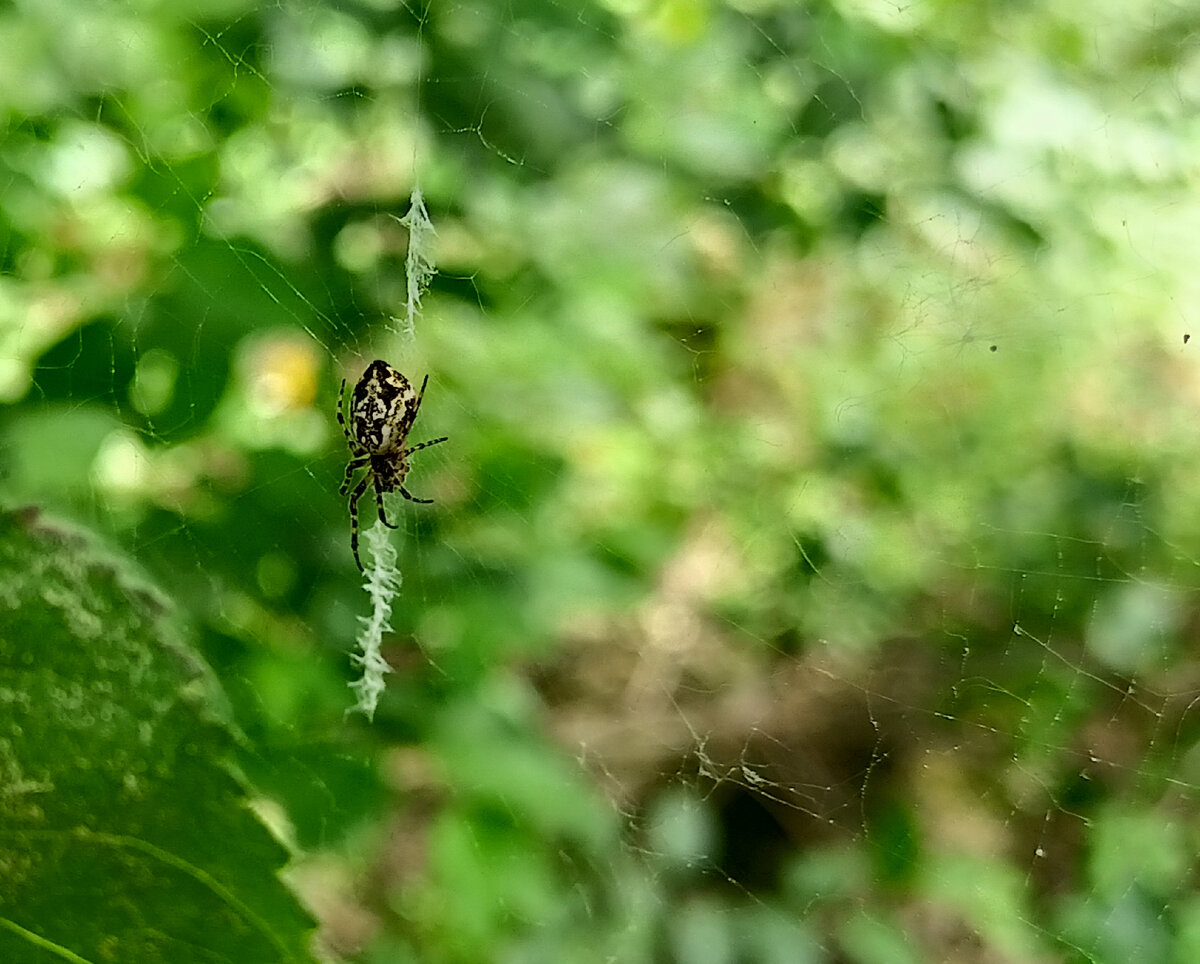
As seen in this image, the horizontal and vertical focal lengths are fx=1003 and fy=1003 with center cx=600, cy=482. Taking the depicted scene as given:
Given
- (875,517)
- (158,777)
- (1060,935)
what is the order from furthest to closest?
(875,517) → (1060,935) → (158,777)

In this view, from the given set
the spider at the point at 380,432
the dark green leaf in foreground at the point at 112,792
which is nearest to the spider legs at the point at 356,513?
the spider at the point at 380,432

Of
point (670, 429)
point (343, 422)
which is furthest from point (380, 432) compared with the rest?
point (670, 429)

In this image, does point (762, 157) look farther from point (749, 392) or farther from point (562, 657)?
point (562, 657)

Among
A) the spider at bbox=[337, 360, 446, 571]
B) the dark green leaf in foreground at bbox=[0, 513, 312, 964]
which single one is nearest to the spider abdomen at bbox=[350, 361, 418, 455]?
the spider at bbox=[337, 360, 446, 571]

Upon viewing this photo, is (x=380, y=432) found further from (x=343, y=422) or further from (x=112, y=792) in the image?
(x=112, y=792)

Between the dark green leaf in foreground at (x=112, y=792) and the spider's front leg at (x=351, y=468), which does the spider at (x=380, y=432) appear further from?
the dark green leaf in foreground at (x=112, y=792)


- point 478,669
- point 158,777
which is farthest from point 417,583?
point 158,777
